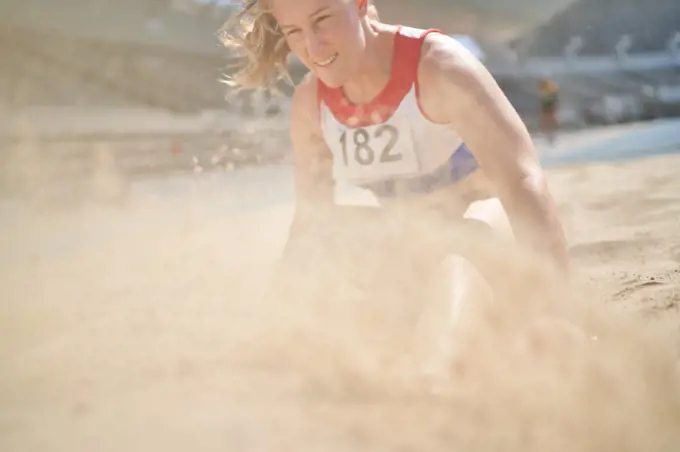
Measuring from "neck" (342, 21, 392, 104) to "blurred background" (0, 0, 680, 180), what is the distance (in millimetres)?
95

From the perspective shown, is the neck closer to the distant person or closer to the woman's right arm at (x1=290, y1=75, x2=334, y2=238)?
the woman's right arm at (x1=290, y1=75, x2=334, y2=238)

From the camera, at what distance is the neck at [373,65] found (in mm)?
667

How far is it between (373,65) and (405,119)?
0.07 meters

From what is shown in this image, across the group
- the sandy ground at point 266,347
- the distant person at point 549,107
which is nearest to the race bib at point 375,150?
the sandy ground at point 266,347

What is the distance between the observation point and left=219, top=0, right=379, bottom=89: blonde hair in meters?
0.69

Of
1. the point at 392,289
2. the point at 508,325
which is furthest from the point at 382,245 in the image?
the point at 508,325

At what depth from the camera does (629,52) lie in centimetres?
79

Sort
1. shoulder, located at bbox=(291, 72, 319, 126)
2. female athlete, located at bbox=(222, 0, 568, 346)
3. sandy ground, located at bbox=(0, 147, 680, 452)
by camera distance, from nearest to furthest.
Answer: sandy ground, located at bbox=(0, 147, 680, 452)
female athlete, located at bbox=(222, 0, 568, 346)
shoulder, located at bbox=(291, 72, 319, 126)

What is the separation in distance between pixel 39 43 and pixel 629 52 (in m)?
0.77

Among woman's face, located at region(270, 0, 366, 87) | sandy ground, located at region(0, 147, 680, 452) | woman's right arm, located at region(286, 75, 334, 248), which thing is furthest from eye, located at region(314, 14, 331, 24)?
sandy ground, located at region(0, 147, 680, 452)

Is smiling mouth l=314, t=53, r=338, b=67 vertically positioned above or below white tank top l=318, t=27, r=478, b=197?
above

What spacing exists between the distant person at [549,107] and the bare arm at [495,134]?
14 centimetres

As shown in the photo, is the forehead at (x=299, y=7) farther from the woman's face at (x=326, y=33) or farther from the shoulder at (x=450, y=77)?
the shoulder at (x=450, y=77)

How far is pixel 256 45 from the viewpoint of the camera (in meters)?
0.71
